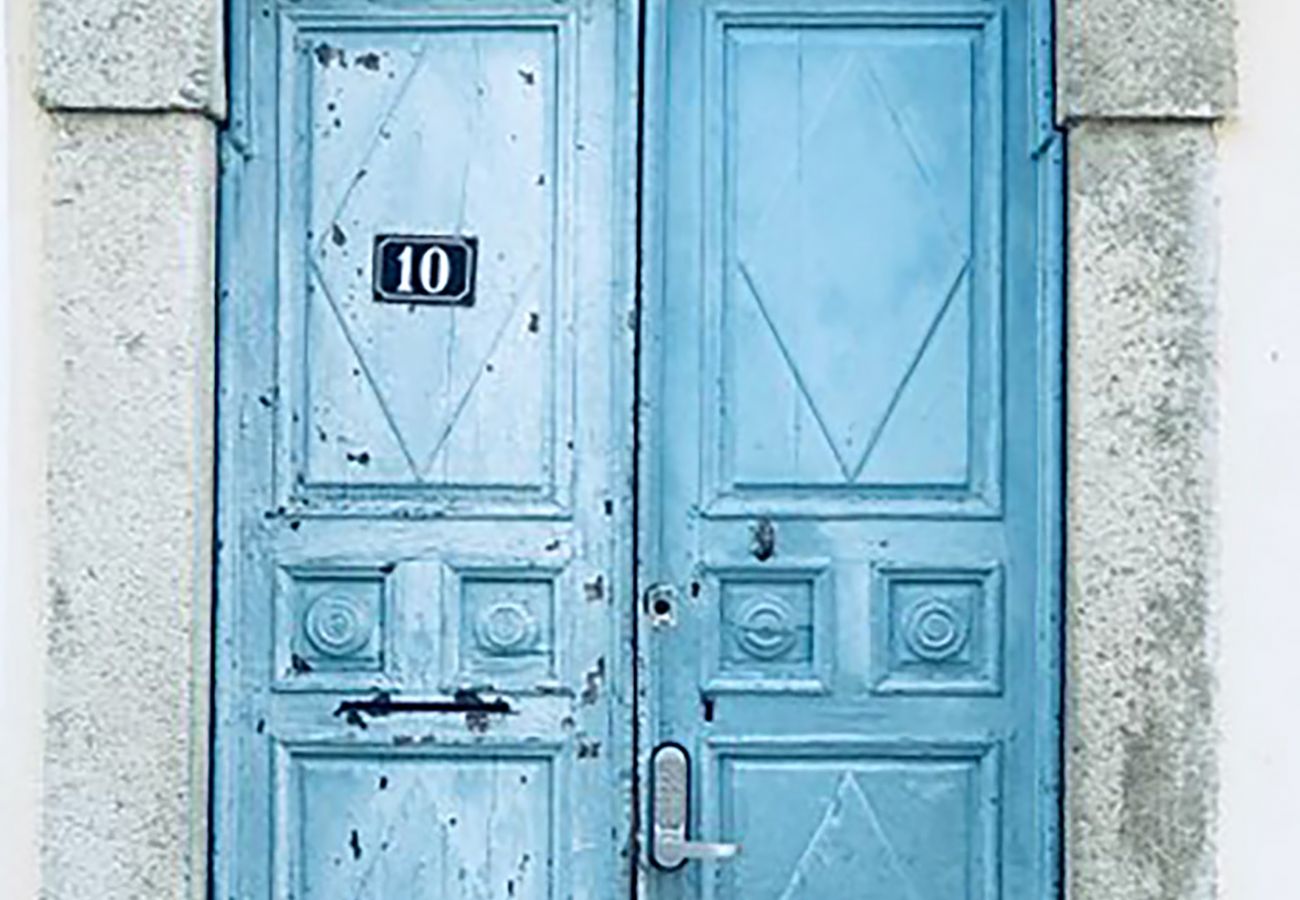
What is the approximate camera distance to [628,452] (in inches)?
191

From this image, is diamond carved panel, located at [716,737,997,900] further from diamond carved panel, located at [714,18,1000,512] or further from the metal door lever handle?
diamond carved panel, located at [714,18,1000,512]

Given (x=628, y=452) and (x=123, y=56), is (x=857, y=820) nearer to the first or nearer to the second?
(x=628, y=452)

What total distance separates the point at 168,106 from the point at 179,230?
0.73 ft

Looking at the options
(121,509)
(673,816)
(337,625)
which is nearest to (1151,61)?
(673,816)

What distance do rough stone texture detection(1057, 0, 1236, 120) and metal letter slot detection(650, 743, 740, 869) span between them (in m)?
1.37

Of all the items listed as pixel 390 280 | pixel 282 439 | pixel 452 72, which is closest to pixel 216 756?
pixel 282 439

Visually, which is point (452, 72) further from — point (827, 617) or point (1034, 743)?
point (1034, 743)

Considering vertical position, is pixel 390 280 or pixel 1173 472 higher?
pixel 390 280

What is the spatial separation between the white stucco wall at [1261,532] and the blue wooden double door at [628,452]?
362 millimetres

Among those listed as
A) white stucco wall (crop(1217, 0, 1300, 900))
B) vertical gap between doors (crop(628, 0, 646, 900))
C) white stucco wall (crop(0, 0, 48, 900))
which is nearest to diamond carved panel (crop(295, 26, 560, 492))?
vertical gap between doors (crop(628, 0, 646, 900))

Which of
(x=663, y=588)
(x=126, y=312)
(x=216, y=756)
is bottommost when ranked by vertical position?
(x=216, y=756)

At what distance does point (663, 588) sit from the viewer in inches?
191

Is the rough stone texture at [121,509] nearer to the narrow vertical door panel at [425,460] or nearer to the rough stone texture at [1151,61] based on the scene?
the narrow vertical door panel at [425,460]

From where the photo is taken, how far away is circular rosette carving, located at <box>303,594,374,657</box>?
16.0 feet
